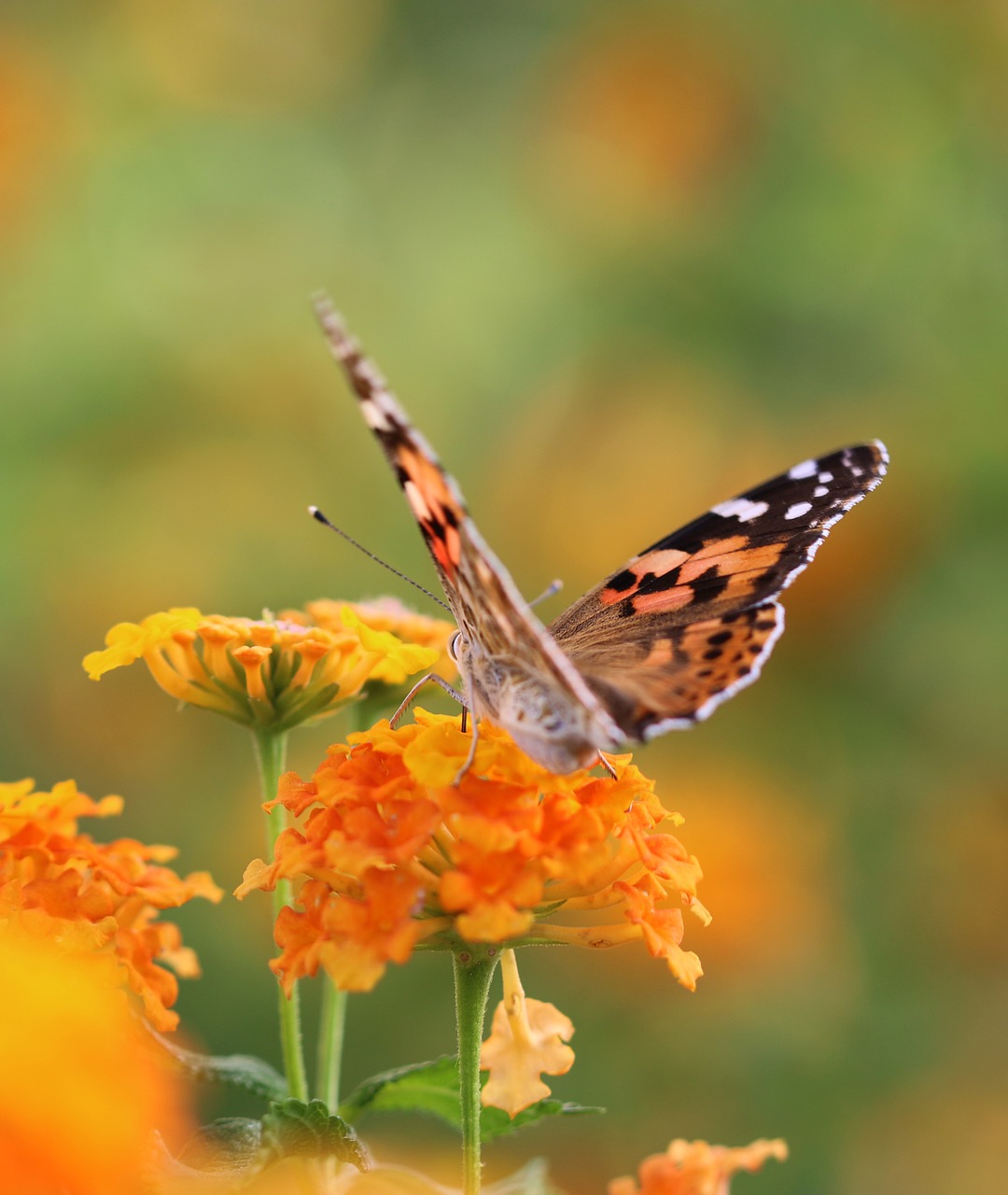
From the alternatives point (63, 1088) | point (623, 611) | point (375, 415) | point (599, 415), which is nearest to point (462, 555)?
point (375, 415)

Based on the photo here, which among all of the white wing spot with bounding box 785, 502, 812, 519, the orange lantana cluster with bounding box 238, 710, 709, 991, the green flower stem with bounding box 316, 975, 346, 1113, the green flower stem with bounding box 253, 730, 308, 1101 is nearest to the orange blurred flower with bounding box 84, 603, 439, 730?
the green flower stem with bounding box 253, 730, 308, 1101

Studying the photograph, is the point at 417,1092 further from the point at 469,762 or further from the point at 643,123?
the point at 643,123

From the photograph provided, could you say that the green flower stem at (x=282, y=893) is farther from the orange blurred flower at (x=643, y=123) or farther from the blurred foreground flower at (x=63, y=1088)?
the orange blurred flower at (x=643, y=123)

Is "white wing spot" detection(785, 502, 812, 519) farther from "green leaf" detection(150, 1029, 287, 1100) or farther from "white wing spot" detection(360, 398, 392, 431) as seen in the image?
"green leaf" detection(150, 1029, 287, 1100)

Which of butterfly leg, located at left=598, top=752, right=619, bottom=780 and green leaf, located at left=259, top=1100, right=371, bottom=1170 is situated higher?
butterfly leg, located at left=598, top=752, right=619, bottom=780

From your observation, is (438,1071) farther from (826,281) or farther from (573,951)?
(826,281)

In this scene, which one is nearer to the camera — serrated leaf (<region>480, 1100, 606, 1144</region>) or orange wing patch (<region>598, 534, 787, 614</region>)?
serrated leaf (<region>480, 1100, 606, 1144</region>)
